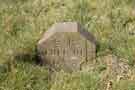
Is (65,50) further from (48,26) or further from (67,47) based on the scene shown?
(48,26)

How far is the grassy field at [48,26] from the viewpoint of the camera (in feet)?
16.0

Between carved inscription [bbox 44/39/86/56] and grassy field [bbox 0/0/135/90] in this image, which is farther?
carved inscription [bbox 44/39/86/56]

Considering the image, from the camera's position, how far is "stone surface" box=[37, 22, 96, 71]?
5285 millimetres

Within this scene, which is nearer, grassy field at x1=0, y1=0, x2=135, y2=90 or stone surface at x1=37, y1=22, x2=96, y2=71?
grassy field at x1=0, y1=0, x2=135, y2=90

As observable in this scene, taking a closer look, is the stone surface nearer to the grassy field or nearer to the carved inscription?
the carved inscription

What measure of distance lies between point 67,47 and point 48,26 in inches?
41.0

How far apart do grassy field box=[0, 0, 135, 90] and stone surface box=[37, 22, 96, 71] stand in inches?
8.3

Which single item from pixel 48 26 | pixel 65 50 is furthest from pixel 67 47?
pixel 48 26

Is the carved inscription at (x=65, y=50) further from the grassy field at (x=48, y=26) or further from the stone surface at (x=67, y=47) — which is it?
the grassy field at (x=48, y=26)

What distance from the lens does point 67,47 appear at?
5340 millimetres

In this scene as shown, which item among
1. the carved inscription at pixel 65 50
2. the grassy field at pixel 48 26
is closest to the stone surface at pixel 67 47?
the carved inscription at pixel 65 50

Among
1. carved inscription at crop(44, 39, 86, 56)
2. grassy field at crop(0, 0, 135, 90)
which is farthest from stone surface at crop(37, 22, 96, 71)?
grassy field at crop(0, 0, 135, 90)

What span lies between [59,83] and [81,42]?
73cm

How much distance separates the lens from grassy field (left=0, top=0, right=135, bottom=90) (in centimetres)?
487
